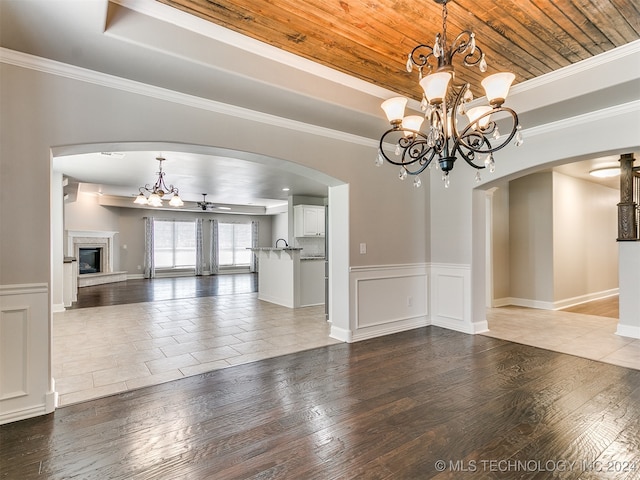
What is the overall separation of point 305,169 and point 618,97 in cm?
308

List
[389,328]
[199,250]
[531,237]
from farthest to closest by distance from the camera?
[199,250] < [531,237] < [389,328]

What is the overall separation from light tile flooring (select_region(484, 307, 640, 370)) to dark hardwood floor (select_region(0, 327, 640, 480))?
18.4 inches

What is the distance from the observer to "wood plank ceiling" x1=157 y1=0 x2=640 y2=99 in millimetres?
2225

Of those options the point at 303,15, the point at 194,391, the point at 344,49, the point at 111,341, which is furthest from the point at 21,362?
the point at 344,49

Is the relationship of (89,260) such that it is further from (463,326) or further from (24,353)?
(463,326)

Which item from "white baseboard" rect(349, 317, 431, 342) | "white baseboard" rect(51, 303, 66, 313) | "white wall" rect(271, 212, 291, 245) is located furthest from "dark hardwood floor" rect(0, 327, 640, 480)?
"white wall" rect(271, 212, 291, 245)

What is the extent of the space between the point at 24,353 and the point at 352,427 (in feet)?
7.79

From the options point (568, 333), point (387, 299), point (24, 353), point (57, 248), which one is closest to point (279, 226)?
point (57, 248)

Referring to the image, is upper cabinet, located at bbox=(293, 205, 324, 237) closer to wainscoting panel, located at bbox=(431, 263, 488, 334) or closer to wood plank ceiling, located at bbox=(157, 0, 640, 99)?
wainscoting panel, located at bbox=(431, 263, 488, 334)

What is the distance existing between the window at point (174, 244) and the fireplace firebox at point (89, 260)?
1.89 m

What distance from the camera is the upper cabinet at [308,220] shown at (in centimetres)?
850

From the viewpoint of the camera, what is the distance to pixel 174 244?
41.3 ft

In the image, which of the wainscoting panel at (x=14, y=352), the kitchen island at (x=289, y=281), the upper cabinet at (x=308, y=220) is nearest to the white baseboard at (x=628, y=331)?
the kitchen island at (x=289, y=281)

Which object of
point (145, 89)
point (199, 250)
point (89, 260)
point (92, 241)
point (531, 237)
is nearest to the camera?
point (145, 89)
